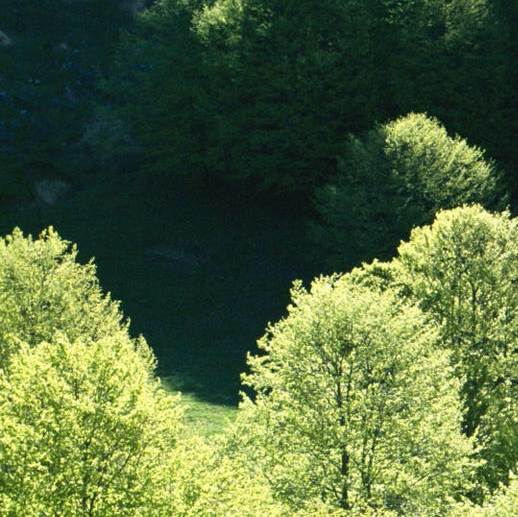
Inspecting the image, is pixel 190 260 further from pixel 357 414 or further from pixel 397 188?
pixel 357 414

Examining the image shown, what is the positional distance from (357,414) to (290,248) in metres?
39.7

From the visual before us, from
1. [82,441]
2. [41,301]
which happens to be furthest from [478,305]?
[82,441]

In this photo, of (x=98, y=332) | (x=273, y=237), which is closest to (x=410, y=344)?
(x=98, y=332)

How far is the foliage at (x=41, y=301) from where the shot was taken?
150 ft

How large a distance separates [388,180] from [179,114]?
72.7 feet

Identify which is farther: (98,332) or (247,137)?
(247,137)

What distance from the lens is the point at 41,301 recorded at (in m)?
46.7

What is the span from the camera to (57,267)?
4844 cm

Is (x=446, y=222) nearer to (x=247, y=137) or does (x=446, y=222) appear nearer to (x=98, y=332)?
(x=98, y=332)

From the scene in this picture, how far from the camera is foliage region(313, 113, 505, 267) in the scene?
206ft

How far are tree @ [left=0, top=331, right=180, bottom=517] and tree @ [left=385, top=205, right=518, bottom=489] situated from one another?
16.5 m

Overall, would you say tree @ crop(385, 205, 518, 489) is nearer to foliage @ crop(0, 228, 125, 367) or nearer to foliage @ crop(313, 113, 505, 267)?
foliage @ crop(313, 113, 505, 267)

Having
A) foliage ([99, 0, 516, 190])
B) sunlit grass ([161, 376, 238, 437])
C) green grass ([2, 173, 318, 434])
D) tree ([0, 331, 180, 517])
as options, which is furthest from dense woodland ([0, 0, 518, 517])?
green grass ([2, 173, 318, 434])

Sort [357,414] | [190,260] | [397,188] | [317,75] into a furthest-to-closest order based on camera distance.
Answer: [190,260]
[317,75]
[397,188]
[357,414]
